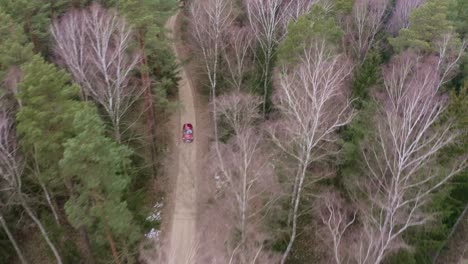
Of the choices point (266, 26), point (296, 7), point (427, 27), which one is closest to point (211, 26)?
point (266, 26)

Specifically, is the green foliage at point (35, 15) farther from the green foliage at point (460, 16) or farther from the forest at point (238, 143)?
the green foliage at point (460, 16)

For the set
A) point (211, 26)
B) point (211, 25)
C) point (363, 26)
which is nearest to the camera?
point (211, 25)

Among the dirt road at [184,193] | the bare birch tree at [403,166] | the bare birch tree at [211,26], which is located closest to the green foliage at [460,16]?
the bare birch tree at [403,166]

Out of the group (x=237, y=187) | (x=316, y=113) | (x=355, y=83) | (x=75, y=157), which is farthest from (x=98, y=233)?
(x=355, y=83)

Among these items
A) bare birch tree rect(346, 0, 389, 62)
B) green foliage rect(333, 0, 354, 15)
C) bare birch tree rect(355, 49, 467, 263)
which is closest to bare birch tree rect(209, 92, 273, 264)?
bare birch tree rect(355, 49, 467, 263)

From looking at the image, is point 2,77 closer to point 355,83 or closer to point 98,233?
point 98,233

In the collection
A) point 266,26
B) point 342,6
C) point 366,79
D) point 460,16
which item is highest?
point 342,6

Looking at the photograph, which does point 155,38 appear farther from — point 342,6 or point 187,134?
point 342,6
